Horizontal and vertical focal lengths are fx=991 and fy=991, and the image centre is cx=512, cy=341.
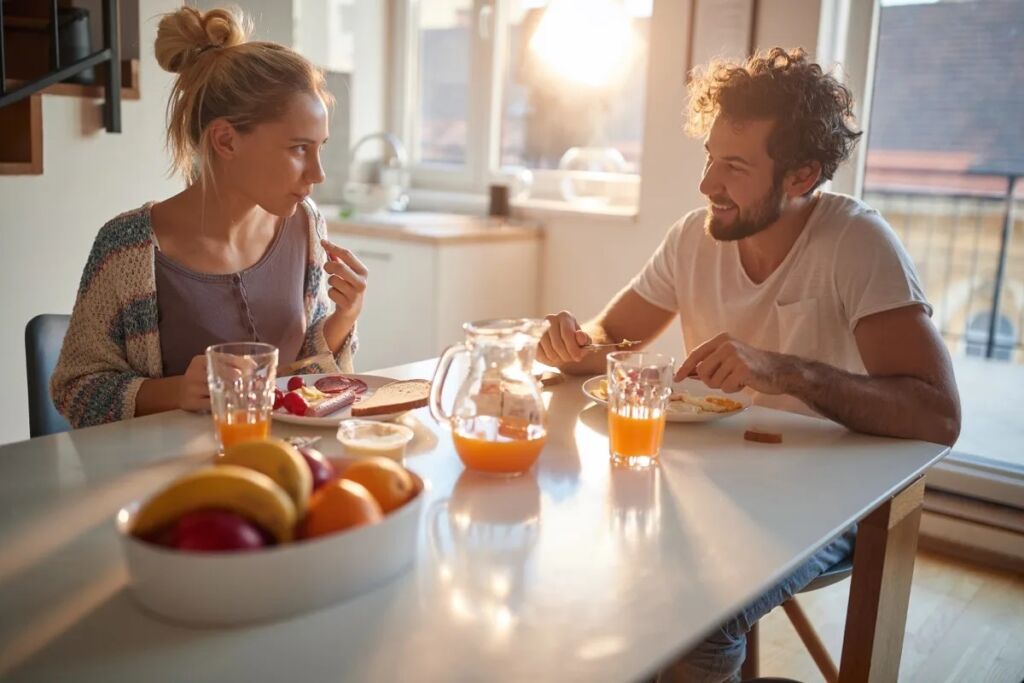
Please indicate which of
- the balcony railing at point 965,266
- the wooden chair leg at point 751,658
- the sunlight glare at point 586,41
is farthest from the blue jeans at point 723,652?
the balcony railing at point 965,266

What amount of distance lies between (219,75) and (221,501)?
42.9 inches

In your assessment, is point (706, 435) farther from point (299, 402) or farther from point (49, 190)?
point (49, 190)

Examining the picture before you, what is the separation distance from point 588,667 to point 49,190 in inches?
89.3

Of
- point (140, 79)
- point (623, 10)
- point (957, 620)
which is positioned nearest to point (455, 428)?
point (957, 620)

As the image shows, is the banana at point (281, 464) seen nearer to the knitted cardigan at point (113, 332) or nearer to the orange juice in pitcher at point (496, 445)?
the orange juice in pitcher at point (496, 445)

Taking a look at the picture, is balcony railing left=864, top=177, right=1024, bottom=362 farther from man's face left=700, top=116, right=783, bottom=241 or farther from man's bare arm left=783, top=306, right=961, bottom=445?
man's bare arm left=783, top=306, right=961, bottom=445

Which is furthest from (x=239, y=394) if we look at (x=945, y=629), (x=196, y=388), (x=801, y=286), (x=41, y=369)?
(x=945, y=629)

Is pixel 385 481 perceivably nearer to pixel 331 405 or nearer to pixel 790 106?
pixel 331 405

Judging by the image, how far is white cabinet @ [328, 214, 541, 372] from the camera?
3.25 m

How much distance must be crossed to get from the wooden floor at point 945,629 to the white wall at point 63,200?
6.50 feet

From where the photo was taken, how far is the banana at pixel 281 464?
88 centimetres

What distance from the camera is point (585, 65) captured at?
12.2ft

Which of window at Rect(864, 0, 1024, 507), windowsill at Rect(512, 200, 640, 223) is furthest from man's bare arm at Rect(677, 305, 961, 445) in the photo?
windowsill at Rect(512, 200, 640, 223)

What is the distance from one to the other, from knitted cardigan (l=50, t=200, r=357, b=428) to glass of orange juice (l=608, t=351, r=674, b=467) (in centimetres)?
75
